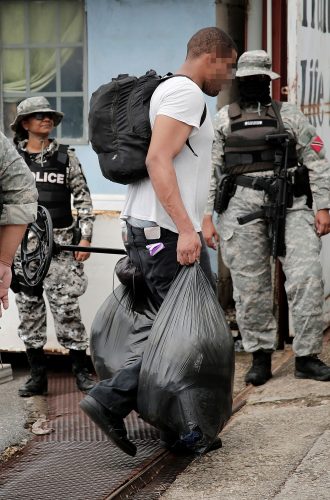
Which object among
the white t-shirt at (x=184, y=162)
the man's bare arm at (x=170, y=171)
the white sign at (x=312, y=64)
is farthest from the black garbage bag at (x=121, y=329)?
the white sign at (x=312, y=64)

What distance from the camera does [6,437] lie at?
587 cm

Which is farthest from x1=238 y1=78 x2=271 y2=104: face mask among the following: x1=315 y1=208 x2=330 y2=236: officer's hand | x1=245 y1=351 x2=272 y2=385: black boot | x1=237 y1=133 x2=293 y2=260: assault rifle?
x1=245 y1=351 x2=272 y2=385: black boot

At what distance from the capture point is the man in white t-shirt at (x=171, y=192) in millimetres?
4742

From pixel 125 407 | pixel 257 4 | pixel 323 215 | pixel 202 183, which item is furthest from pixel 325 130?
pixel 125 407

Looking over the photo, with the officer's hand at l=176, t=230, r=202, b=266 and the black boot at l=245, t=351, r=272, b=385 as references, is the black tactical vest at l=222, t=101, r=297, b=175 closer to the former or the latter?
the black boot at l=245, t=351, r=272, b=385

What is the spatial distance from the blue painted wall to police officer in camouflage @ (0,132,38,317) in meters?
3.66

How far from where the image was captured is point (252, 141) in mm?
6312

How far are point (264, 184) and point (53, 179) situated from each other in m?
1.35

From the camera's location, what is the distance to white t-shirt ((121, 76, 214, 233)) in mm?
4773

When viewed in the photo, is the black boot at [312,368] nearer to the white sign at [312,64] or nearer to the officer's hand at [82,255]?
the white sign at [312,64]

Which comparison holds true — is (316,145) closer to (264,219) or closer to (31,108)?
(264,219)

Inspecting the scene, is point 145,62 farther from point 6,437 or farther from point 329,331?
point 6,437

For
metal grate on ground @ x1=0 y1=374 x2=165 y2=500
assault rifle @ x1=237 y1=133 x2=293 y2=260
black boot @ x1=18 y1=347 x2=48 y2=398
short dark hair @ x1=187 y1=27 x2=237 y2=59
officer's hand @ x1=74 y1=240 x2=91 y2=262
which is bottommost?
metal grate on ground @ x1=0 y1=374 x2=165 y2=500

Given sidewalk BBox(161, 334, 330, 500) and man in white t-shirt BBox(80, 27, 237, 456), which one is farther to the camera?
man in white t-shirt BBox(80, 27, 237, 456)
